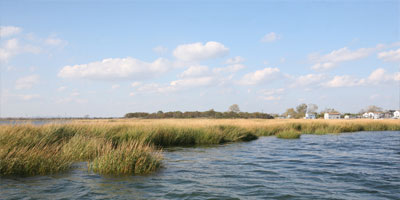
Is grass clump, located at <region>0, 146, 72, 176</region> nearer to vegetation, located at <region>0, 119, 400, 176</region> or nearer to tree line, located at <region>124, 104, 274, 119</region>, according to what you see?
vegetation, located at <region>0, 119, 400, 176</region>

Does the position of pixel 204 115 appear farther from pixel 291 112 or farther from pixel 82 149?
pixel 82 149

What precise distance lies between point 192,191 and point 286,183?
10.2 feet

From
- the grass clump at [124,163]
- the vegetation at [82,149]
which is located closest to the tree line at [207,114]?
the vegetation at [82,149]

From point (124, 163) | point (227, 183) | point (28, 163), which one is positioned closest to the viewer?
point (227, 183)

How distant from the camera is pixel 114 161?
919 cm

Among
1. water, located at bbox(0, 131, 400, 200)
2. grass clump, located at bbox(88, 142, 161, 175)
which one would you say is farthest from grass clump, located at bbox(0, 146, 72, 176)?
grass clump, located at bbox(88, 142, 161, 175)

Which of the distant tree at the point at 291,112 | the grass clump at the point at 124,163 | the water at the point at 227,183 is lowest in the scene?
the water at the point at 227,183

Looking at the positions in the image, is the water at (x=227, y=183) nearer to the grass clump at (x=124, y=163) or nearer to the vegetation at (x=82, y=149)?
the grass clump at (x=124, y=163)

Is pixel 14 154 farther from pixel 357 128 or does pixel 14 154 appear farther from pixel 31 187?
pixel 357 128

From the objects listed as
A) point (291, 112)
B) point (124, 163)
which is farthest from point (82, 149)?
point (291, 112)

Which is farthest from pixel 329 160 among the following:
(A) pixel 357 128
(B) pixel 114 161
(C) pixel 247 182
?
(A) pixel 357 128

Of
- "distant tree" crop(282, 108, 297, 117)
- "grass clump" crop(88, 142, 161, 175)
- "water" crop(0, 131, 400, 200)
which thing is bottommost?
"water" crop(0, 131, 400, 200)

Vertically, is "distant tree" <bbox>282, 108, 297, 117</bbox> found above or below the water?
above

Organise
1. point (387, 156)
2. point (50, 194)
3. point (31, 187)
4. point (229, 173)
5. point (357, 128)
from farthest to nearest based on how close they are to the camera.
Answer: point (357, 128)
point (387, 156)
point (229, 173)
point (31, 187)
point (50, 194)
